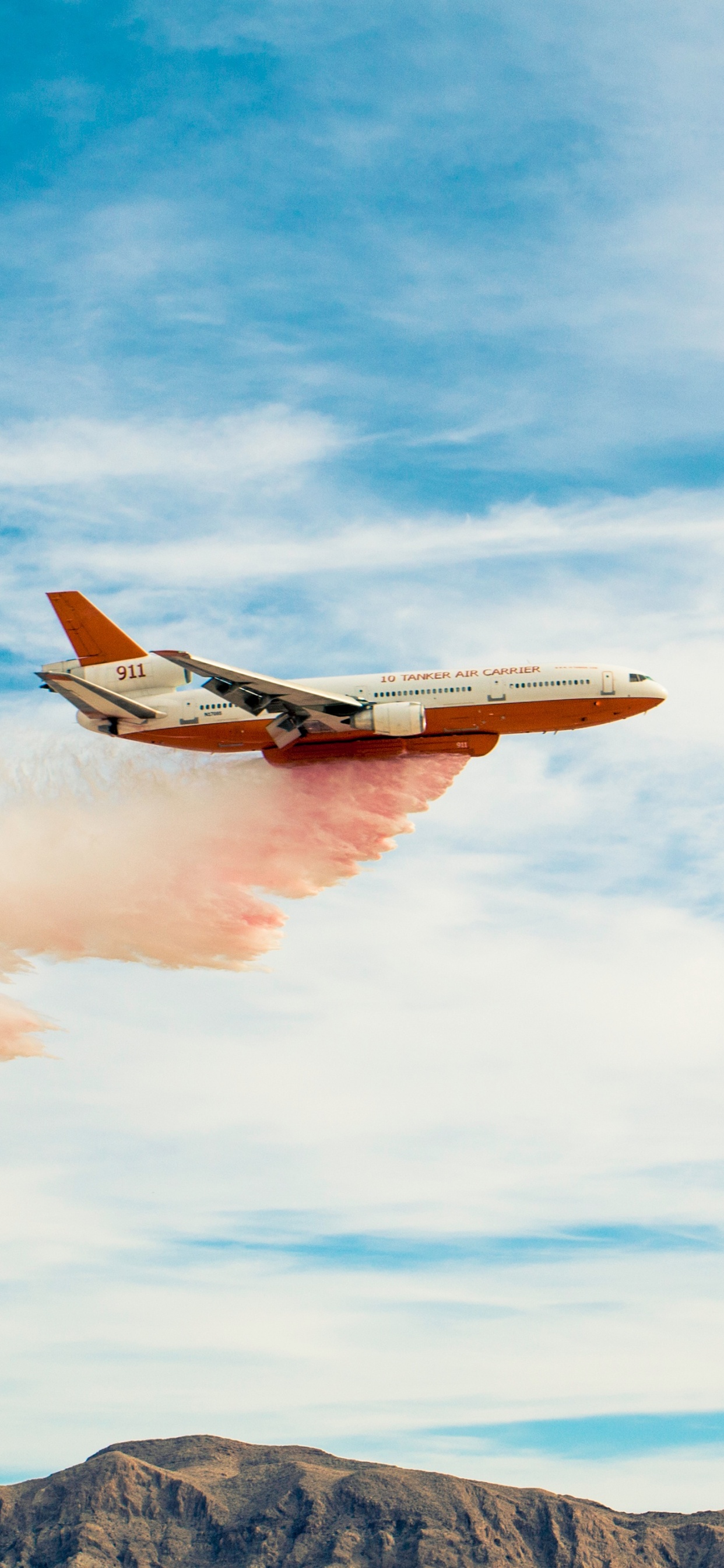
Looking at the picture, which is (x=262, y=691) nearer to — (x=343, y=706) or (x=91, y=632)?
(x=343, y=706)

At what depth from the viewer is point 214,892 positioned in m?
74.7

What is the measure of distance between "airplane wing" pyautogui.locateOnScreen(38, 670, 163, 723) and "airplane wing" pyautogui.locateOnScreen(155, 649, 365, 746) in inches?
122

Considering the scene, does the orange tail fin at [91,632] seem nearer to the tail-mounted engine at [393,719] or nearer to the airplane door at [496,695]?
the tail-mounted engine at [393,719]

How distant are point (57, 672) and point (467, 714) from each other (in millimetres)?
21092

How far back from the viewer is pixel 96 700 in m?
71.4

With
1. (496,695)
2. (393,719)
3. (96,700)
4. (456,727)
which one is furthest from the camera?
(96,700)

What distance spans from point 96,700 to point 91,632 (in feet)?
16.4

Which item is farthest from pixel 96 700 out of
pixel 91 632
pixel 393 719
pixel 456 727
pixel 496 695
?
pixel 496 695

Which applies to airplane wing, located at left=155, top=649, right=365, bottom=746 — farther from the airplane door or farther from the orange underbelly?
the airplane door

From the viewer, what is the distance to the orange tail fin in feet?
244

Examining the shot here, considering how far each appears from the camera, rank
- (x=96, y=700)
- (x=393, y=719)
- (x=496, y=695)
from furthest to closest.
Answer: (x=96, y=700) < (x=496, y=695) < (x=393, y=719)

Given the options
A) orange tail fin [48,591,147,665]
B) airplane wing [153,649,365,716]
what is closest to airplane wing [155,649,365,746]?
airplane wing [153,649,365,716]

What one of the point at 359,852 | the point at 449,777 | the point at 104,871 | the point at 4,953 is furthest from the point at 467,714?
the point at 4,953

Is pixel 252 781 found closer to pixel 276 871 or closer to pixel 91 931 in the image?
pixel 276 871
